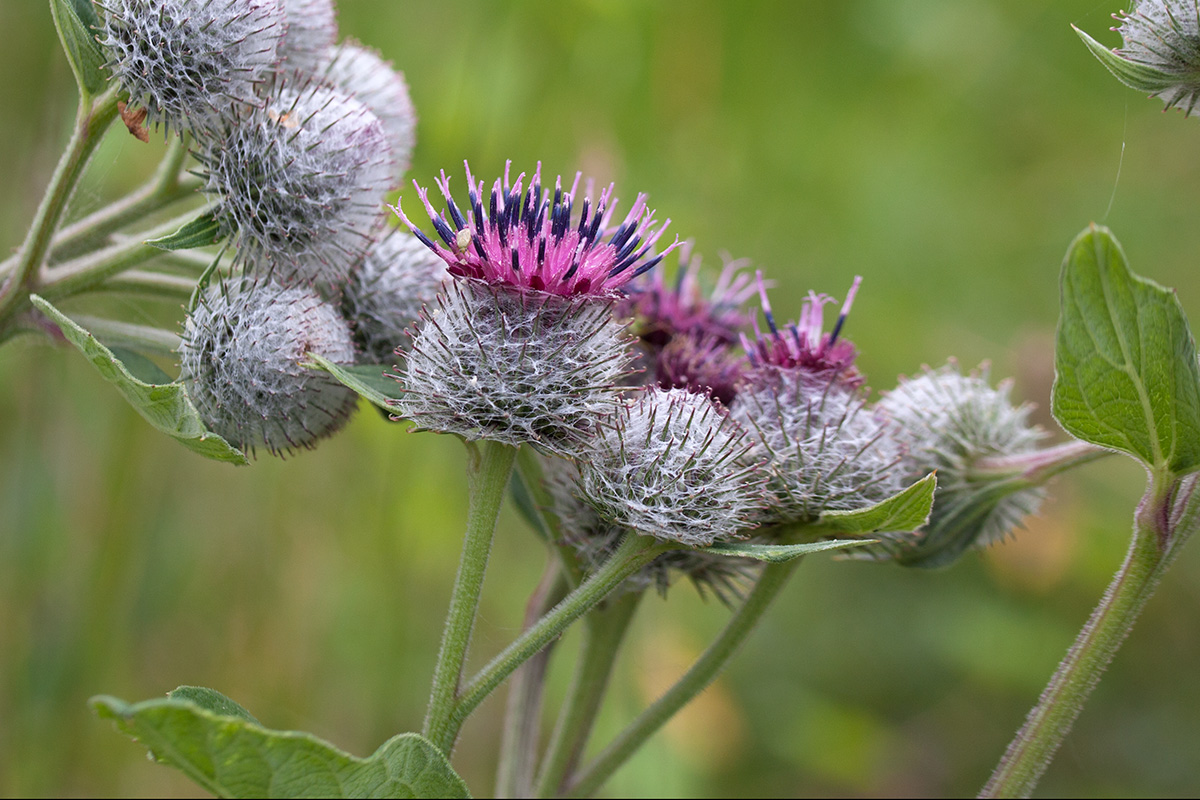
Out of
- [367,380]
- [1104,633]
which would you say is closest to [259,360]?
[367,380]

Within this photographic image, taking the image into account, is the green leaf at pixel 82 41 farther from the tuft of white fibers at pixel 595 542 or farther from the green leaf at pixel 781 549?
the green leaf at pixel 781 549

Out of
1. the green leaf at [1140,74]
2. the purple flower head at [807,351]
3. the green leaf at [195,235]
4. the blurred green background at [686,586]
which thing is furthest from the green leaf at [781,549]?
the blurred green background at [686,586]

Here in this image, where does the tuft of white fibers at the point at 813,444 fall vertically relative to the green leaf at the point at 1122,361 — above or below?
below

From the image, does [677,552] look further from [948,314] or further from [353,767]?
[948,314]

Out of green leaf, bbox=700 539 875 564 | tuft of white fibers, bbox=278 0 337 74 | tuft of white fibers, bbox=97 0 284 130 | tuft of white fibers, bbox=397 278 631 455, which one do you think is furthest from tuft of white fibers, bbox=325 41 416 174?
green leaf, bbox=700 539 875 564

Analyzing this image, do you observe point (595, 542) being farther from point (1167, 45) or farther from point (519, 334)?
point (1167, 45)

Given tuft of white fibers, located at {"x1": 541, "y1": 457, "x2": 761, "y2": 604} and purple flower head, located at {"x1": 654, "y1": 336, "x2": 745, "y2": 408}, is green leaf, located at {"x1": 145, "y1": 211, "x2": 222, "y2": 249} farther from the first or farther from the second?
purple flower head, located at {"x1": 654, "y1": 336, "x2": 745, "y2": 408}

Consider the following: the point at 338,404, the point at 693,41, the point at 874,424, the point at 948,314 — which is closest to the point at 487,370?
the point at 338,404

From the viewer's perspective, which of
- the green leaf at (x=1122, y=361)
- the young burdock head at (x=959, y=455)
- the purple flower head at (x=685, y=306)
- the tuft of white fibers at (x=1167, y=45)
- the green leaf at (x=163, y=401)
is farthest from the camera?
the purple flower head at (x=685, y=306)
